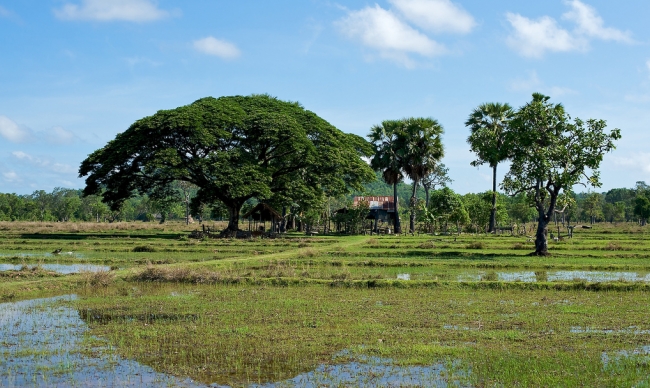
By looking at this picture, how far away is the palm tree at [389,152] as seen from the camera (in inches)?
2343

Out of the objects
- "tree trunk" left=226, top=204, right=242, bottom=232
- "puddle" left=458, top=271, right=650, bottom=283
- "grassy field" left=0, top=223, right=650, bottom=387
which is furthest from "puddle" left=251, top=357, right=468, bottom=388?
"tree trunk" left=226, top=204, right=242, bottom=232

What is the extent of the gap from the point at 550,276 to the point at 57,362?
17.4 m

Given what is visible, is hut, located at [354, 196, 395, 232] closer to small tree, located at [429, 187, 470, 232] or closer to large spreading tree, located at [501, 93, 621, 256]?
small tree, located at [429, 187, 470, 232]

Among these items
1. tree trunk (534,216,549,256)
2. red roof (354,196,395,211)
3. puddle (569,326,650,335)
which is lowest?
puddle (569,326,650,335)

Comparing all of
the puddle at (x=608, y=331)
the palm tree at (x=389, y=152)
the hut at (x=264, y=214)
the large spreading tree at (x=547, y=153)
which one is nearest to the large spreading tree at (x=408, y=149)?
the palm tree at (x=389, y=152)

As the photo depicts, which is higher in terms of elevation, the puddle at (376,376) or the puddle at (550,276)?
the puddle at (550,276)

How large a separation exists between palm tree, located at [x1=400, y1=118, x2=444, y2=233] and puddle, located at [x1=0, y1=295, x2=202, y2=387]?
156ft

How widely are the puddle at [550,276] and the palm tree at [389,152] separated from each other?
1399 inches

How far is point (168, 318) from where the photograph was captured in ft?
46.0

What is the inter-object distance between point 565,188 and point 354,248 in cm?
1181

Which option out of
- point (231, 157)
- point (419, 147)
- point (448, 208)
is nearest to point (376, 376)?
point (231, 157)

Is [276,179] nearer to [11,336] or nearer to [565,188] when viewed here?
[565,188]

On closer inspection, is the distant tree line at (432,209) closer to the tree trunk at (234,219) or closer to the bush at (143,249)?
the tree trunk at (234,219)

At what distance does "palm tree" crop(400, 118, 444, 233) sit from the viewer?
58906 mm
